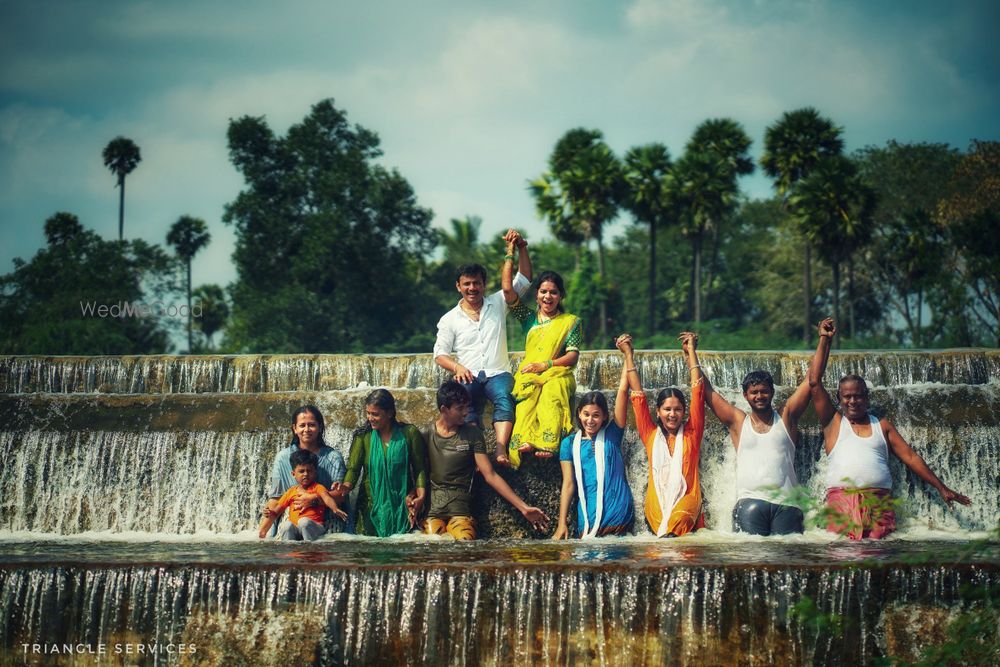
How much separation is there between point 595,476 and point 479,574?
2388 millimetres

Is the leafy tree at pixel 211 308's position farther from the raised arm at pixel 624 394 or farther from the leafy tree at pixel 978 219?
the raised arm at pixel 624 394

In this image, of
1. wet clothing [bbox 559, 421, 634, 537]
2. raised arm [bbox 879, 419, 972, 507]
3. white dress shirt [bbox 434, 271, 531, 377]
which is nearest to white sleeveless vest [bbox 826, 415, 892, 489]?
raised arm [bbox 879, 419, 972, 507]

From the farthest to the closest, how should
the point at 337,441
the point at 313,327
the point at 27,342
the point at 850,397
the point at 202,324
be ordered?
the point at 202,324, the point at 313,327, the point at 27,342, the point at 337,441, the point at 850,397

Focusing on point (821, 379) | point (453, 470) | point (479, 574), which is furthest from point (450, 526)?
point (821, 379)

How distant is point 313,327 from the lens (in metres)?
37.2

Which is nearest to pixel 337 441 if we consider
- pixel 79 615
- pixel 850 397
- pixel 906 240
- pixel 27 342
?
pixel 79 615

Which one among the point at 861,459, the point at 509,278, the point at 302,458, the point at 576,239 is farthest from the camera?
the point at 576,239

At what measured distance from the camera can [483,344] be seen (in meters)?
9.06

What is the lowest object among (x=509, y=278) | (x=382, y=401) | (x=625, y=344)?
(x=382, y=401)

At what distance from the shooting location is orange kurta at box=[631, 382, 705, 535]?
8.52 m

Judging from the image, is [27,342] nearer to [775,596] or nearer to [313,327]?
[313,327]

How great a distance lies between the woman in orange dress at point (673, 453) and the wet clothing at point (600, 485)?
22cm

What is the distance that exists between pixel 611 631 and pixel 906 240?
35.0m

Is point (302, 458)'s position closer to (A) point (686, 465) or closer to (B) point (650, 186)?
(A) point (686, 465)
